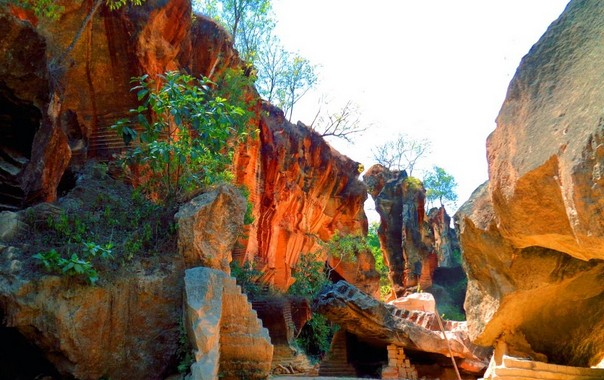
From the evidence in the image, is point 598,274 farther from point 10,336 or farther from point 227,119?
point 10,336

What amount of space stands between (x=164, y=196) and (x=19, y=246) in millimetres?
2862

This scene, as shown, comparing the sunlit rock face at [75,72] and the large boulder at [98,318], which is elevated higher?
the sunlit rock face at [75,72]

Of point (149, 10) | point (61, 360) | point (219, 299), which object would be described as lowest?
point (61, 360)

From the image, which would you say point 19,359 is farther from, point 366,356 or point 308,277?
point 308,277

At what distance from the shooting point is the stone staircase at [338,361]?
14.9m

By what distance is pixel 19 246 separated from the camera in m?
7.48

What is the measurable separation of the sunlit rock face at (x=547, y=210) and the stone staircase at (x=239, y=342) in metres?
3.41

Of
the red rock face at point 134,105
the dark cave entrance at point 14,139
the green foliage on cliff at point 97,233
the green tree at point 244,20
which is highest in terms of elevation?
the green tree at point 244,20

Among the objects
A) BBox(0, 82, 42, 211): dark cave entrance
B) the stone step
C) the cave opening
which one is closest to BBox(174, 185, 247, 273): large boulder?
the stone step

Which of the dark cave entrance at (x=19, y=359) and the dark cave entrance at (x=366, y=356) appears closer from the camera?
the dark cave entrance at (x=19, y=359)

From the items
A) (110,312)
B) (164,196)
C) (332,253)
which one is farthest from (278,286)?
(110,312)

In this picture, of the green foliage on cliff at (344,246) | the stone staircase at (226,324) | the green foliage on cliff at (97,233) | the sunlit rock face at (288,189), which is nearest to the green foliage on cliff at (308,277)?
the sunlit rock face at (288,189)

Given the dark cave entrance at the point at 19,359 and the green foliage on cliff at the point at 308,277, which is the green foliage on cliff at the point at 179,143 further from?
the green foliage on cliff at the point at 308,277

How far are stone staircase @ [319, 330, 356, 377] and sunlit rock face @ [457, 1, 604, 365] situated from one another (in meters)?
7.48
